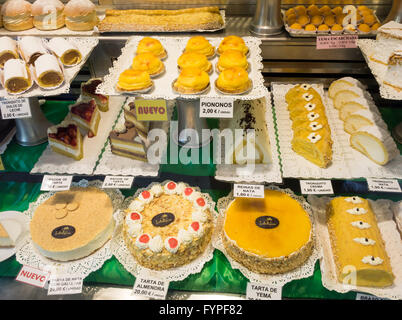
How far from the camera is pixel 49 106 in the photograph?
294 centimetres

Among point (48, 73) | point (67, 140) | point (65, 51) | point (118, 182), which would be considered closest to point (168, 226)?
point (118, 182)

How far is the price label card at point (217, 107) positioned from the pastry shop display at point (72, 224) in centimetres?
92

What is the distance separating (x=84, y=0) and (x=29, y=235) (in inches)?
64.9

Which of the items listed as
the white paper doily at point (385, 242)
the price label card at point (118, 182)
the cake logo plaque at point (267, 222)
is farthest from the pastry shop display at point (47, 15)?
the white paper doily at point (385, 242)

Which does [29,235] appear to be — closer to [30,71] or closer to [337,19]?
[30,71]

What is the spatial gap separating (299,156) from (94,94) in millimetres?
1568

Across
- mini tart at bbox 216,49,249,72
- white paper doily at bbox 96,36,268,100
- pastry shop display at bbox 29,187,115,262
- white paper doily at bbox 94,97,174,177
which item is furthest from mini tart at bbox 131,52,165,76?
pastry shop display at bbox 29,187,115,262

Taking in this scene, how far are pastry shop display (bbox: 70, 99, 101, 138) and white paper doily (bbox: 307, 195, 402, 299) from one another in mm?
1590

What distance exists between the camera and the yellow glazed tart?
197 cm

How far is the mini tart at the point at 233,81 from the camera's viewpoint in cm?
190

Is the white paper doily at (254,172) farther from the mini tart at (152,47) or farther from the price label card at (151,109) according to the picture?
the mini tart at (152,47)

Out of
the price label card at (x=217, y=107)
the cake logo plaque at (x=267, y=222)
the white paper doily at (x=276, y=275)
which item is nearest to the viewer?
the price label card at (x=217, y=107)

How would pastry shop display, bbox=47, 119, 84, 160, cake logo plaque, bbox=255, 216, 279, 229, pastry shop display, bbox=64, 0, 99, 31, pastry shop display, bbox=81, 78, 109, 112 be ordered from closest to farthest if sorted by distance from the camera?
1. cake logo plaque, bbox=255, 216, 279, 229
2. pastry shop display, bbox=47, 119, 84, 160
3. pastry shop display, bbox=64, 0, 99, 31
4. pastry shop display, bbox=81, 78, 109, 112

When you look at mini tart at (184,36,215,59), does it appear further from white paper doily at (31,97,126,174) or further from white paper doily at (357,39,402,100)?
white paper doily at (357,39,402,100)
